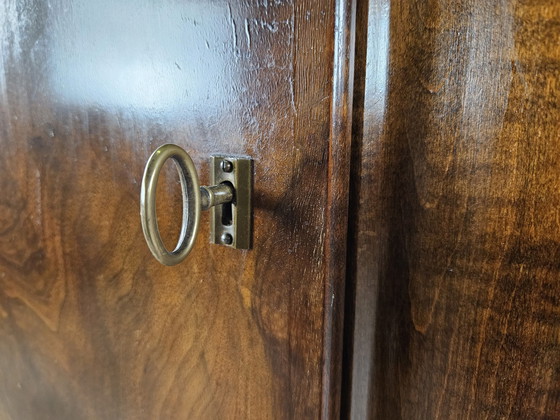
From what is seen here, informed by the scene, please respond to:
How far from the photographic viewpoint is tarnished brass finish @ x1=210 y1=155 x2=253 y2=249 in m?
0.35

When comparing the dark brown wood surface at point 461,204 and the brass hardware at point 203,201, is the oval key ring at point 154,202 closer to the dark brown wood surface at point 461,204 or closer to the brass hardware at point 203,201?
the brass hardware at point 203,201

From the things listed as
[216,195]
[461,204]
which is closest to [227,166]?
[216,195]

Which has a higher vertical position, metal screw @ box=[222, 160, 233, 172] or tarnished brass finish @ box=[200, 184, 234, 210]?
metal screw @ box=[222, 160, 233, 172]

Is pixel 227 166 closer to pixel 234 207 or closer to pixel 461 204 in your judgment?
pixel 234 207

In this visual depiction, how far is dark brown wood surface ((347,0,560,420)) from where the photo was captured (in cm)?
28

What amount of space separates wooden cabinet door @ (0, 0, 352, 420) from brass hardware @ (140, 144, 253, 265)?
1 centimetres

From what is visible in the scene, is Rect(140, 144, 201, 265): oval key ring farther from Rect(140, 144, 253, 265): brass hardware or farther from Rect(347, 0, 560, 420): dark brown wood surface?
Rect(347, 0, 560, 420): dark brown wood surface

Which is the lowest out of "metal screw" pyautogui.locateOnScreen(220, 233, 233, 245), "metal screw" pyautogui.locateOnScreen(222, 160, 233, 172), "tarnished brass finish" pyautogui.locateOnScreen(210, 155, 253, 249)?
"metal screw" pyautogui.locateOnScreen(220, 233, 233, 245)

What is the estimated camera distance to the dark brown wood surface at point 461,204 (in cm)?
28

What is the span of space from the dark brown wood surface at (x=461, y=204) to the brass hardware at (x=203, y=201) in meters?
0.08

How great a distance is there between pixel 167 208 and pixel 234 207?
0.24 ft

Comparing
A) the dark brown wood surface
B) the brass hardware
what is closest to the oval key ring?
the brass hardware

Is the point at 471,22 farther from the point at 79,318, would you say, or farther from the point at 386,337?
the point at 79,318

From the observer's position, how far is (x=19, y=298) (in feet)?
1.74
